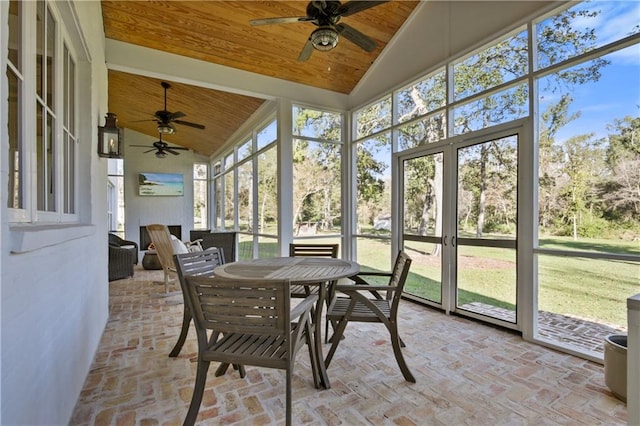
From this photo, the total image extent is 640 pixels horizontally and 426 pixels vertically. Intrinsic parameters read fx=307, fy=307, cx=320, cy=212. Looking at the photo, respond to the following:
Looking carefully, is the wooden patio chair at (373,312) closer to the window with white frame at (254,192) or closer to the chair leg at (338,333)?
the chair leg at (338,333)

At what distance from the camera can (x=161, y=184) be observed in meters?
9.48

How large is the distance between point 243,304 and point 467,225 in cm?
309

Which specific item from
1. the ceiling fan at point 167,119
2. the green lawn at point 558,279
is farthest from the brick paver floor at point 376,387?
the ceiling fan at point 167,119

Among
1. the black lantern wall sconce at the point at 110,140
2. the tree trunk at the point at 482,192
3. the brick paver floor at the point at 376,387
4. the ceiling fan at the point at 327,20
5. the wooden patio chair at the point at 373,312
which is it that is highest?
the ceiling fan at the point at 327,20

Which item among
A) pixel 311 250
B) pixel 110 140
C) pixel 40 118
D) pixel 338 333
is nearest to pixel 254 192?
pixel 311 250

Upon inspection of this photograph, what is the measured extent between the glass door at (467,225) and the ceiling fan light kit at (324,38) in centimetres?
204

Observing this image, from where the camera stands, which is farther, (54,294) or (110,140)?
(110,140)

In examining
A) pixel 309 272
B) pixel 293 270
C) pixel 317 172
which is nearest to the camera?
pixel 309 272

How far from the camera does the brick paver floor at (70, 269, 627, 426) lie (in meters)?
1.90

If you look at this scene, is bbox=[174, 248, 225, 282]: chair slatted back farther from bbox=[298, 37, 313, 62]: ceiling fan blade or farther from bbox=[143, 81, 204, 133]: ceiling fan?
bbox=[143, 81, 204, 133]: ceiling fan

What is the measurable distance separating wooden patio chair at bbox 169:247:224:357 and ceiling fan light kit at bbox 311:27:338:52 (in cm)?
222

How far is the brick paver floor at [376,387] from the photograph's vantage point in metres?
1.90

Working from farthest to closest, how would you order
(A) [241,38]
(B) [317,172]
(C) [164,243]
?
1. (B) [317,172]
2. (C) [164,243]
3. (A) [241,38]

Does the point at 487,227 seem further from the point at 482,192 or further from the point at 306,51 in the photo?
the point at 306,51
